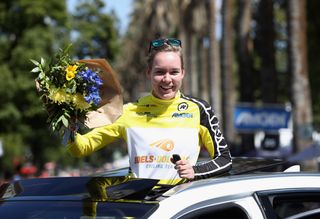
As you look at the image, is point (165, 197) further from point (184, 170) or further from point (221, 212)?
point (184, 170)

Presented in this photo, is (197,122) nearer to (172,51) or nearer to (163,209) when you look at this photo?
(172,51)

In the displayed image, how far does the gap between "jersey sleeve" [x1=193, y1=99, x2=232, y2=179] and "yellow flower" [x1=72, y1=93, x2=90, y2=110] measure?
621mm

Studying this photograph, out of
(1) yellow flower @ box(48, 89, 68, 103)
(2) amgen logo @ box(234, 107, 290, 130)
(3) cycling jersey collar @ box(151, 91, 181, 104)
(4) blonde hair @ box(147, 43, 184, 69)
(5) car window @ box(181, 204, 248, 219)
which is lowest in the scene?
(2) amgen logo @ box(234, 107, 290, 130)

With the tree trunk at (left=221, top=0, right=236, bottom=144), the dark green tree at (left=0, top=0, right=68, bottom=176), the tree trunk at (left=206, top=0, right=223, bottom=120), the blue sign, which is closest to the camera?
the blue sign

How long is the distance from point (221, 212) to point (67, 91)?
3.55 ft

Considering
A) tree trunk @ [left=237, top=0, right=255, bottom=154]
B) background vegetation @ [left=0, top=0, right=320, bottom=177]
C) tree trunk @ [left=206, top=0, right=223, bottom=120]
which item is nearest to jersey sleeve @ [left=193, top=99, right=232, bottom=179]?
background vegetation @ [left=0, top=0, right=320, bottom=177]

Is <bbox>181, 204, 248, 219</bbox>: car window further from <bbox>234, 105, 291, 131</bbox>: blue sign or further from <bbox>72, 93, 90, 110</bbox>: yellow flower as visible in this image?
<bbox>234, 105, 291, 131</bbox>: blue sign

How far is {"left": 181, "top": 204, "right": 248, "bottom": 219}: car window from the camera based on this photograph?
3.21m

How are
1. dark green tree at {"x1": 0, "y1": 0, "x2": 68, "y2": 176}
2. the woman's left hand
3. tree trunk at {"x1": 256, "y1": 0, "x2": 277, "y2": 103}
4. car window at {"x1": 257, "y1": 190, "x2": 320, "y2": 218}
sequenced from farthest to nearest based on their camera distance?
1. dark green tree at {"x1": 0, "y1": 0, "x2": 68, "y2": 176}
2. tree trunk at {"x1": 256, "y1": 0, "x2": 277, "y2": 103}
3. the woman's left hand
4. car window at {"x1": 257, "y1": 190, "x2": 320, "y2": 218}

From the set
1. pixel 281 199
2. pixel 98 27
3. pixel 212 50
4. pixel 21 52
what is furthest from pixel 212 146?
pixel 98 27

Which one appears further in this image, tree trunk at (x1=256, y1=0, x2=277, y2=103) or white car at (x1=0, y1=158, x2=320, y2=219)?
tree trunk at (x1=256, y1=0, x2=277, y2=103)

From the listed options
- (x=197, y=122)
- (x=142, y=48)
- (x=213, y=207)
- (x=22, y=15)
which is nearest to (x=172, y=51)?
(x=197, y=122)

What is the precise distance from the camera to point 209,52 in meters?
30.9

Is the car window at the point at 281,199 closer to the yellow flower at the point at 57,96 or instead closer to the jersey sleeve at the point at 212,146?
the jersey sleeve at the point at 212,146
